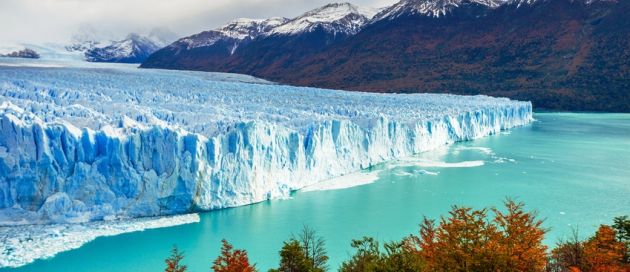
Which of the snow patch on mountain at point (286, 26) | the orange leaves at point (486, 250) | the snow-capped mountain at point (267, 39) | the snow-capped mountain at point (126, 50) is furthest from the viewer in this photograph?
the snow-capped mountain at point (126, 50)

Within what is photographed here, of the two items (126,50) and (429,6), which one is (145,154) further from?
(126,50)

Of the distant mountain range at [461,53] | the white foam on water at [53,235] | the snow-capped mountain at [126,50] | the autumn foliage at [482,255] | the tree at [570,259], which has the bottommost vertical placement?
the white foam on water at [53,235]

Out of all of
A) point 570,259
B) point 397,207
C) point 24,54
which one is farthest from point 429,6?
point 570,259

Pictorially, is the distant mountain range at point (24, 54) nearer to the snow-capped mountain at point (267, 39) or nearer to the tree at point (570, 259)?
the snow-capped mountain at point (267, 39)

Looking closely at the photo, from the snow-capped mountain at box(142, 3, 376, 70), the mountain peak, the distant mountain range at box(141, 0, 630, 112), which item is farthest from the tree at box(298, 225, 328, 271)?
the snow-capped mountain at box(142, 3, 376, 70)

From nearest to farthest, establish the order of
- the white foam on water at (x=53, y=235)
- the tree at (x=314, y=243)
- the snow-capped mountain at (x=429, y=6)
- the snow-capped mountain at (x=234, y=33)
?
the tree at (x=314, y=243), the white foam on water at (x=53, y=235), the snow-capped mountain at (x=429, y=6), the snow-capped mountain at (x=234, y=33)

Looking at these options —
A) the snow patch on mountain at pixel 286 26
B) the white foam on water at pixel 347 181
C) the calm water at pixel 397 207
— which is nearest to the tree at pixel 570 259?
the calm water at pixel 397 207

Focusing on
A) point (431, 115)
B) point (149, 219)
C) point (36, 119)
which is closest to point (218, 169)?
point (149, 219)
